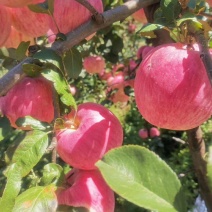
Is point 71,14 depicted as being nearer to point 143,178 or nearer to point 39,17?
point 39,17

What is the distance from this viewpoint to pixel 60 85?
0.68m

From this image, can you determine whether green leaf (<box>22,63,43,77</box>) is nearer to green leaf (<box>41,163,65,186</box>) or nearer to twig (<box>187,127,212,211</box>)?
green leaf (<box>41,163,65,186</box>)

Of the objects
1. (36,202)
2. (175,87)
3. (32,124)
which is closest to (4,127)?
(32,124)

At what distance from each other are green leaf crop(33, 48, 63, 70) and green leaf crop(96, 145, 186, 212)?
318 mm

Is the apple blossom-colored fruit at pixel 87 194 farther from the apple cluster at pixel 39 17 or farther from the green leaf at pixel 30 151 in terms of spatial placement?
the apple cluster at pixel 39 17

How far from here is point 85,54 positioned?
1.79 metres

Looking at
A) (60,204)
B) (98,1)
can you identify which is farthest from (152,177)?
(98,1)

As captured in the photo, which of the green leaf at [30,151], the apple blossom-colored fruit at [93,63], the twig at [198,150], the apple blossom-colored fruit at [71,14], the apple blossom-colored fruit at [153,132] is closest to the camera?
the green leaf at [30,151]

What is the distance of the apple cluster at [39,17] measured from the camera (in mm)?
765

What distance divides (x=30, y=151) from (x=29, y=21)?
0.33 metres

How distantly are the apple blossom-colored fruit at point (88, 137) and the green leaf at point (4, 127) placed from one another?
3.6 inches

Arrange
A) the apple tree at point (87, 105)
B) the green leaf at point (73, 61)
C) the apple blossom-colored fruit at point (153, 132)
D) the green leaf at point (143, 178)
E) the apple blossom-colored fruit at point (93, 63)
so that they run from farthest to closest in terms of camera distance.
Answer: the apple blossom-colored fruit at point (153, 132)
the apple blossom-colored fruit at point (93, 63)
the green leaf at point (73, 61)
the apple tree at point (87, 105)
the green leaf at point (143, 178)

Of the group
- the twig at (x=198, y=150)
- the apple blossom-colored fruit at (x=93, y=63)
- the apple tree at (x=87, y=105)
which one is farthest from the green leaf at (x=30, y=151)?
the apple blossom-colored fruit at (x=93, y=63)

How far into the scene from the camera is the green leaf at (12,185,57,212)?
0.61 m
